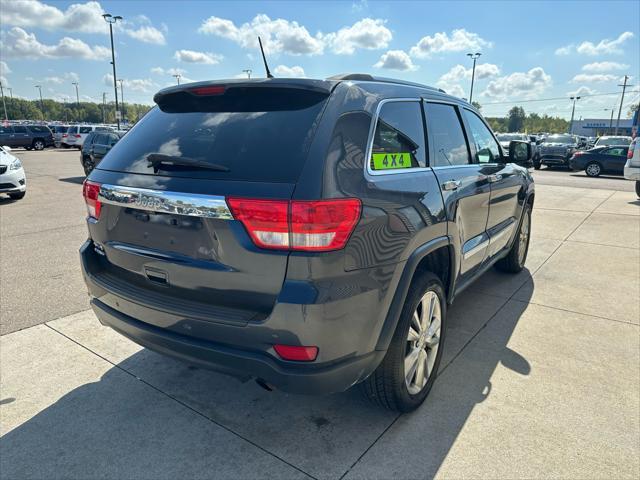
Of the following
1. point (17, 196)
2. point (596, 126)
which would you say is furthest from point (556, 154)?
point (596, 126)

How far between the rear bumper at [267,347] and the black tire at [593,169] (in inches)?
846

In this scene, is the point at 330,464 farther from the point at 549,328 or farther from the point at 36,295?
the point at 36,295

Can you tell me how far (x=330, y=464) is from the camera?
2.28 m

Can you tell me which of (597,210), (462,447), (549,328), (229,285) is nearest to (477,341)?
(549,328)

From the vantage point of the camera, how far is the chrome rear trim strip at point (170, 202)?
200 centimetres

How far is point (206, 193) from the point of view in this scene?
2.03 metres

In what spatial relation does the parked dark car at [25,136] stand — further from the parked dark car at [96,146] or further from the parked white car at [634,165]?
the parked white car at [634,165]

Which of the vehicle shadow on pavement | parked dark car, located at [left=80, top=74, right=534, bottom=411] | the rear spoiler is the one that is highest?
the rear spoiler

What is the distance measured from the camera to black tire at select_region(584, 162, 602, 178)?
19.9 metres

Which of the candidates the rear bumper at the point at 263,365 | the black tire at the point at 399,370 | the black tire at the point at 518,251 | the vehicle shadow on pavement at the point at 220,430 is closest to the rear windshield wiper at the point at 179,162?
the rear bumper at the point at 263,365

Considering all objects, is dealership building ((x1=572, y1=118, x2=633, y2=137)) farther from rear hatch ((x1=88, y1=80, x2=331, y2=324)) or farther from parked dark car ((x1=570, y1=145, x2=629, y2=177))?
rear hatch ((x1=88, y1=80, x2=331, y2=324))

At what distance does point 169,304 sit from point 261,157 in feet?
2.76

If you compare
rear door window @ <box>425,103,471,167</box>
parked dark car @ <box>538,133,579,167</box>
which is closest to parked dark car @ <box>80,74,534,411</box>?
rear door window @ <box>425,103,471,167</box>

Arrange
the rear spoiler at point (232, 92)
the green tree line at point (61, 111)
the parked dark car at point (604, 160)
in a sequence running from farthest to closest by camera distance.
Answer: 1. the green tree line at point (61, 111)
2. the parked dark car at point (604, 160)
3. the rear spoiler at point (232, 92)
